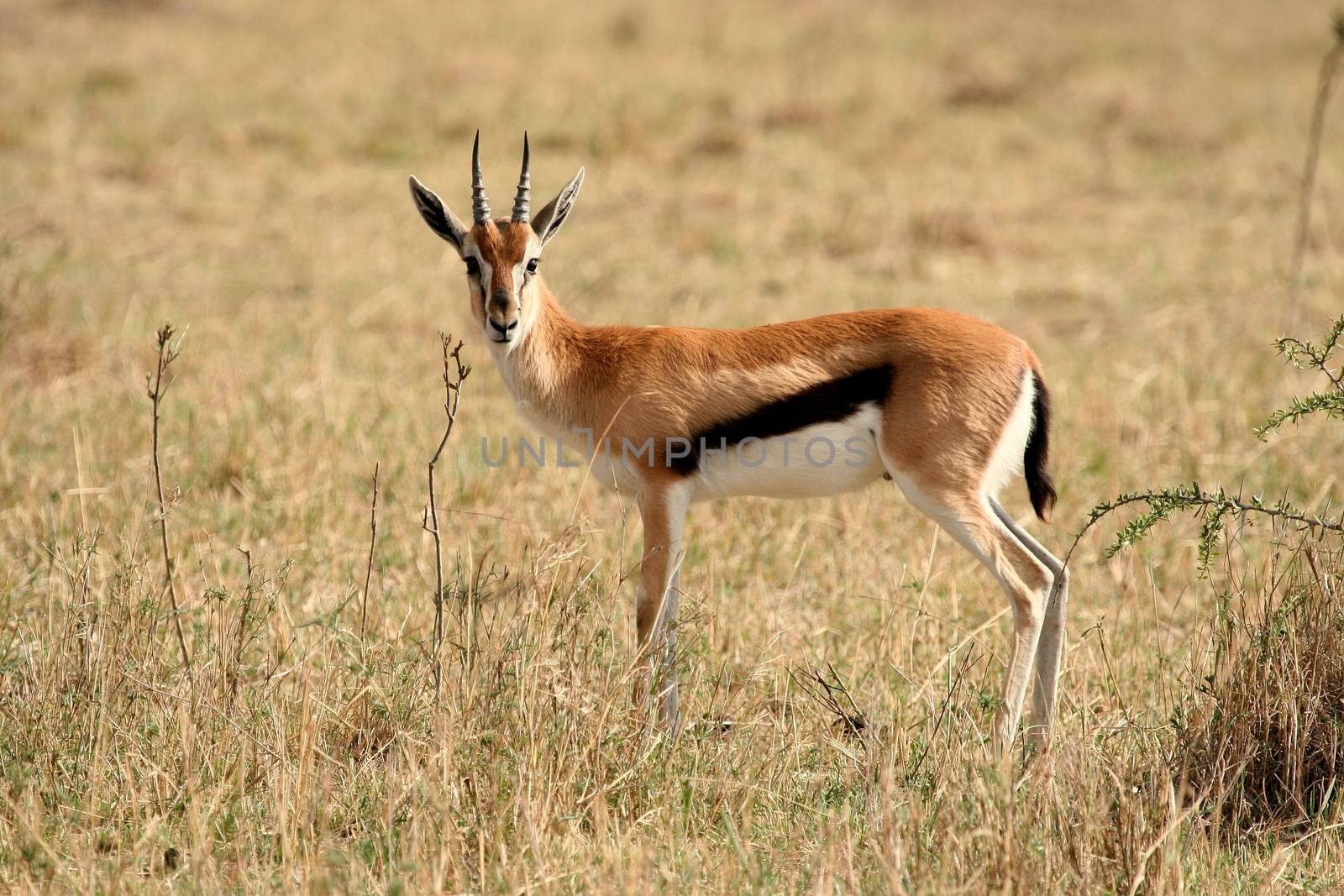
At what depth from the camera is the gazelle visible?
4133mm

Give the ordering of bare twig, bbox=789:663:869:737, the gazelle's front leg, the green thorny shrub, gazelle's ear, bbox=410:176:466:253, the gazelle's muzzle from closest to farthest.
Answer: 1. the green thorny shrub
2. bare twig, bbox=789:663:869:737
3. the gazelle's front leg
4. the gazelle's muzzle
5. gazelle's ear, bbox=410:176:466:253

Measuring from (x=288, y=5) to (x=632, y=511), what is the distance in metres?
14.5

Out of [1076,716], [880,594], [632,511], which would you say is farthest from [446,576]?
[1076,716]

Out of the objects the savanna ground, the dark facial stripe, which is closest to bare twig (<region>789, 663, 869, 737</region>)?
the savanna ground

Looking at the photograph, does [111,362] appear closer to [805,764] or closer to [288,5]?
[805,764]

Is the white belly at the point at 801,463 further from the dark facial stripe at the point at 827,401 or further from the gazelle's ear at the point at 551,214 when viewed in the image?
the gazelle's ear at the point at 551,214

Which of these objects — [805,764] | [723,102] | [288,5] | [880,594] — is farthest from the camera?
[288,5]

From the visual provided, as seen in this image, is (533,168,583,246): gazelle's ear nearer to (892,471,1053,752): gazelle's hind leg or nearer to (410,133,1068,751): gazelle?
(410,133,1068,751): gazelle

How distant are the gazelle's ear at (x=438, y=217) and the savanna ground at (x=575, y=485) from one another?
1.12m

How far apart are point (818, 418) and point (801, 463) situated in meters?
0.15

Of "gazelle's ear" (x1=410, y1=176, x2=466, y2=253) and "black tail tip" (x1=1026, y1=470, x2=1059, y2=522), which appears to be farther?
"gazelle's ear" (x1=410, y1=176, x2=466, y2=253)

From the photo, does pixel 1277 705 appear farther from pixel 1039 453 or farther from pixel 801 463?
pixel 801 463

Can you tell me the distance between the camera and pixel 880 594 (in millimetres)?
5027

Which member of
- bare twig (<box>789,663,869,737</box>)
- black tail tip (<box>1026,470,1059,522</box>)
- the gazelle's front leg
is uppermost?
black tail tip (<box>1026,470,1059,522</box>)
